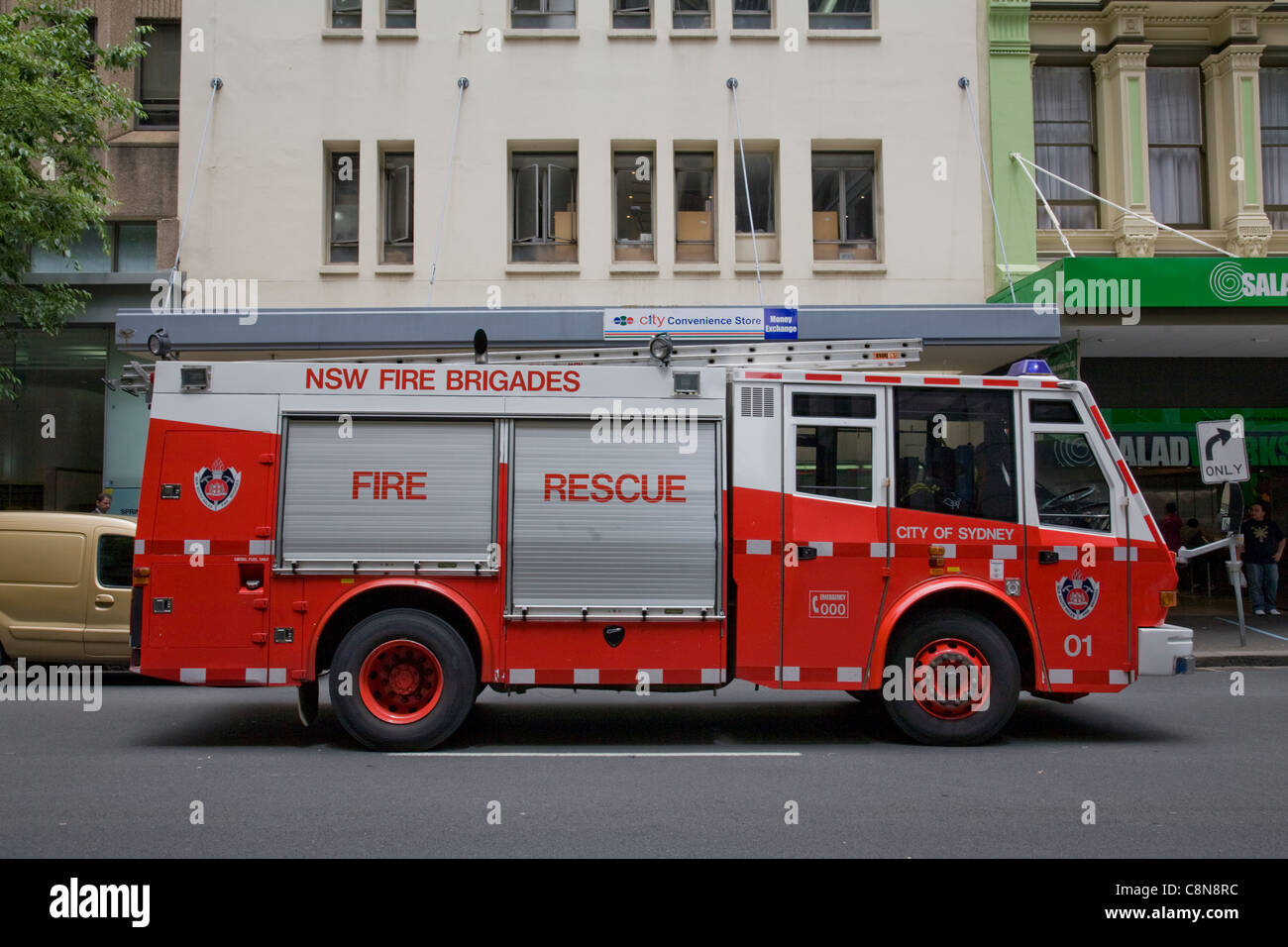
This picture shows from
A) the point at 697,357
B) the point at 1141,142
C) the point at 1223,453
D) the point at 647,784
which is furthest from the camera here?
the point at 1141,142

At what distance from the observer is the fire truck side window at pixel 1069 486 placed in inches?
307

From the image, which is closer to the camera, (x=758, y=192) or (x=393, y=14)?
(x=393, y=14)

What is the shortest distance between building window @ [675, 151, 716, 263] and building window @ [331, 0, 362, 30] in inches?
236

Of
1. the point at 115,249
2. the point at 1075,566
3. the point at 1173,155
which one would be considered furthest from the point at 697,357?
the point at 115,249

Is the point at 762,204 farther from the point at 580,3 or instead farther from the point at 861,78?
the point at 580,3

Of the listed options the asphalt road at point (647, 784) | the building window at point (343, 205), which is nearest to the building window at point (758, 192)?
the building window at point (343, 205)

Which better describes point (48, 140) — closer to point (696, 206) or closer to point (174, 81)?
point (174, 81)

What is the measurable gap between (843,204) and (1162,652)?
11531 mm

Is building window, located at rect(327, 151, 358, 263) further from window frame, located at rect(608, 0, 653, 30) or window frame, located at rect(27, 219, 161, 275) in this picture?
window frame, located at rect(608, 0, 653, 30)

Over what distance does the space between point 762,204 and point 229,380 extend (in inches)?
467

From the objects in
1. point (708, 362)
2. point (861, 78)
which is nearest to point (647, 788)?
point (708, 362)

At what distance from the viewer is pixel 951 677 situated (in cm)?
764

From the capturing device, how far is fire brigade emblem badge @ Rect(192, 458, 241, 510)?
7.59m

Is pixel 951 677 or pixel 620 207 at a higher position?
pixel 620 207
